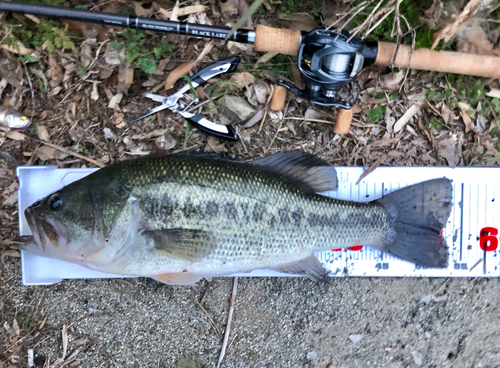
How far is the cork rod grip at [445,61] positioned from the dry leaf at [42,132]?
7.91ft

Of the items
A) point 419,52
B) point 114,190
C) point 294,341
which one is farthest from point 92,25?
point 294,341

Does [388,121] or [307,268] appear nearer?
[307,268]

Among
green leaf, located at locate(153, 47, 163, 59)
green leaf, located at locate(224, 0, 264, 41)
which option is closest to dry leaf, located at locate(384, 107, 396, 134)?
green leaf, located at locate(224, 0, 264, 41)

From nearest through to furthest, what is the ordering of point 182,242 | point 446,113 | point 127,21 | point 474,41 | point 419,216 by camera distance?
1. point 182,242
2. point 127,21
3. point 419,216
4. point 474,41
5. point 446,113

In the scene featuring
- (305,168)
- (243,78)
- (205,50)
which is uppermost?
(205,50)

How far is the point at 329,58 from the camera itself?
212cm

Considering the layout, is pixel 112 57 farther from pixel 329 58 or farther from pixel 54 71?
pixel 329 58

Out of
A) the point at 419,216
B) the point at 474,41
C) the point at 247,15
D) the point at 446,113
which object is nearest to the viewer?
the point at 247,15

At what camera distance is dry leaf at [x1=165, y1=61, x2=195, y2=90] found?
248cm

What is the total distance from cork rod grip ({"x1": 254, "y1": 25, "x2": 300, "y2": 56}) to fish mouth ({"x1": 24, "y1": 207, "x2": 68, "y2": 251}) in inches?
64.1

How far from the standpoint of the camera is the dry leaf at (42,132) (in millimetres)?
2529

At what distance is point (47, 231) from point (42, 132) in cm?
93

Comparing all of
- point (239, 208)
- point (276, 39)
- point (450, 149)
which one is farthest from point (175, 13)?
point (450, 149)

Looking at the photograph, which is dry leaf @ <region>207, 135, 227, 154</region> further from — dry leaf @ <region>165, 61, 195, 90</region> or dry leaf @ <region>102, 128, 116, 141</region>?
dry leaf @ <region>102, 128, 116, 141</region>
